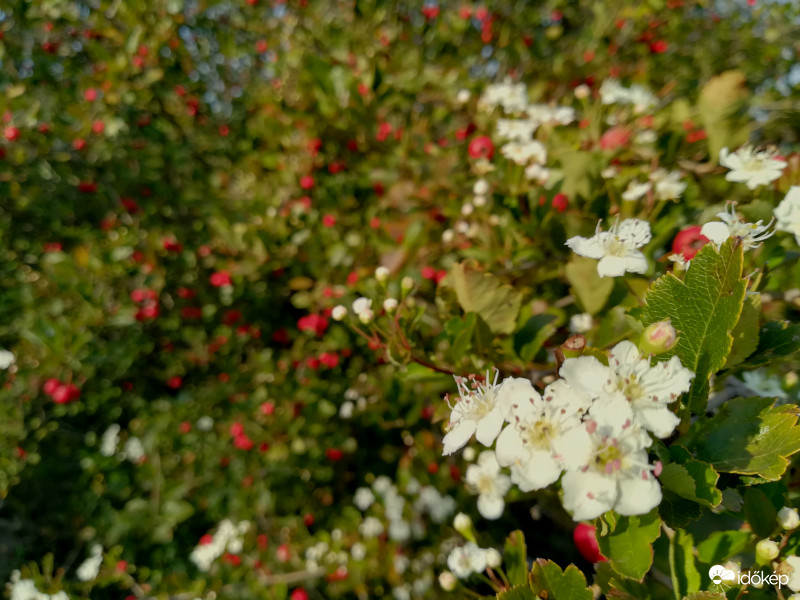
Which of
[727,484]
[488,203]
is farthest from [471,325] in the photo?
[488,203]

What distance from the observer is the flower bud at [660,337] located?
1.57ft

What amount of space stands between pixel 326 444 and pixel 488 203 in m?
1.18

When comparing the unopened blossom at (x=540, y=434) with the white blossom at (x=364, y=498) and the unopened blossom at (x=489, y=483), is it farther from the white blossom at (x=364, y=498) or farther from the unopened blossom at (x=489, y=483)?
the white blossom at (x=364, y=498)

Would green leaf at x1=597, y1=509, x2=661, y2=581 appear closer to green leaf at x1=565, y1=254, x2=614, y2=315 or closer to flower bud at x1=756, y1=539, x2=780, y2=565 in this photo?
flower bud at x1=756, y1=539, x2=780, y2=565

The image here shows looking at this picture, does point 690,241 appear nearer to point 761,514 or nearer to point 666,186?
point 666,186

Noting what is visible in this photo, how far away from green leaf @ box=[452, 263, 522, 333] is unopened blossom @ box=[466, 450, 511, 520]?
235 millimetres

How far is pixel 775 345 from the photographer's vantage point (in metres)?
0.59

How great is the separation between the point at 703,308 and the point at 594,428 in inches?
7.5

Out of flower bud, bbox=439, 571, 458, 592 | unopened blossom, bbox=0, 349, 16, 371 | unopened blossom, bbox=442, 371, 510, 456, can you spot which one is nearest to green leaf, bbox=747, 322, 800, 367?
unopened blossom, bbox=442, 371, 510, 456

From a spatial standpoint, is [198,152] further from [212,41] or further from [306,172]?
[306,172]

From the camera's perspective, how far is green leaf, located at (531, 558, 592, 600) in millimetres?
531

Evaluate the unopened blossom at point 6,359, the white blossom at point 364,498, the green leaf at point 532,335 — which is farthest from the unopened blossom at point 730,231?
the unopened blossom at point 6,359

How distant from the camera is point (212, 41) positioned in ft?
7.15

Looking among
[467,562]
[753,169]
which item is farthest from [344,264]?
[753,169]
